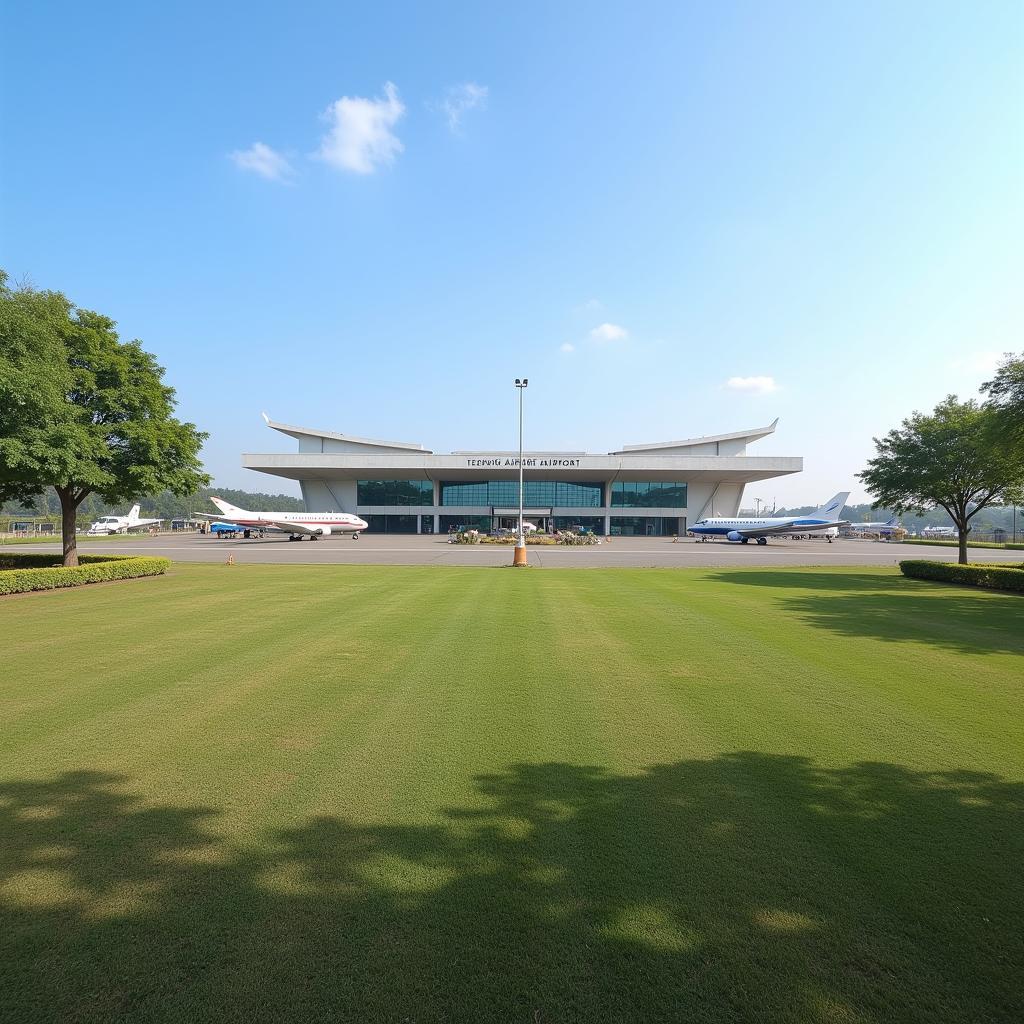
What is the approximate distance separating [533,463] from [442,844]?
62.7 metres

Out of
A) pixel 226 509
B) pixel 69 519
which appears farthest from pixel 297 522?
pixel 69 519

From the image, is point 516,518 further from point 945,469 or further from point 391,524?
point 945,469

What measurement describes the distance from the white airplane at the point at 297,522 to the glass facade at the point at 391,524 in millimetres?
13495

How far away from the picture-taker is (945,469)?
2223 cm

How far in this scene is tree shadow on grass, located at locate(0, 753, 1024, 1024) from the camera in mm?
2590

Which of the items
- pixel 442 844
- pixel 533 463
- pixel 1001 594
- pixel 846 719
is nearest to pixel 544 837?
pixel 442 844

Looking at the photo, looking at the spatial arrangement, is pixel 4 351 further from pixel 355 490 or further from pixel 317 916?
pixel 355 490

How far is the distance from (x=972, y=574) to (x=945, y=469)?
4530mm

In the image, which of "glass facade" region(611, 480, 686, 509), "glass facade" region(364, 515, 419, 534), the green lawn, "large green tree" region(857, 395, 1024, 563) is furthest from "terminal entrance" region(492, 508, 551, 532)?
the green lawn

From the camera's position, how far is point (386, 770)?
16.3ft

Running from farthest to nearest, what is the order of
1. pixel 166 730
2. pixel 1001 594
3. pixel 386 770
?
pixel 1001 594, pixel 166 730, pixel 386 770

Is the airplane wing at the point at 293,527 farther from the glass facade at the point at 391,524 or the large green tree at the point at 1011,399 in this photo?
the large green tree at the point at 1011,399

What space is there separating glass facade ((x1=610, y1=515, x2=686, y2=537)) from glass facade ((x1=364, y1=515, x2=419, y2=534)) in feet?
81.3

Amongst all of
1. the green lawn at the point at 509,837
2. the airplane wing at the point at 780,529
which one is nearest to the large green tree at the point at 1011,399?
the green lawn at the point at 509,837
